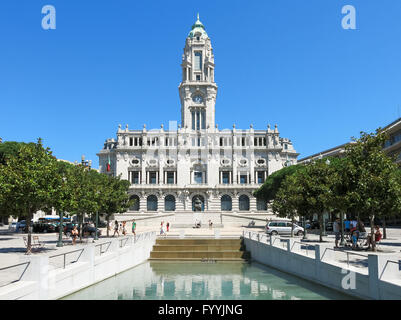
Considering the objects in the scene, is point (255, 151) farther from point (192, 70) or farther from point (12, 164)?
point (12, 164)

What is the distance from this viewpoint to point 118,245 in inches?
925

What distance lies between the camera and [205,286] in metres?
19.4

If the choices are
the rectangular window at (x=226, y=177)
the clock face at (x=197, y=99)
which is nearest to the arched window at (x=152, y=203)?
the rectangular window at (x=226, y=177)

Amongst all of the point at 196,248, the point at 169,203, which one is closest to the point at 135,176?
the point at 169,203

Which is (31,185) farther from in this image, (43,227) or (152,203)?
(152,203)

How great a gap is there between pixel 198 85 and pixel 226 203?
100ft

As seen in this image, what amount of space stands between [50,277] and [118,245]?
9.49 metres

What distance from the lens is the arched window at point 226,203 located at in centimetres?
8475

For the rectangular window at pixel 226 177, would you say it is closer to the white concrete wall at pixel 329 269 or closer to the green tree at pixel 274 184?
the green tree at pixel 274 184

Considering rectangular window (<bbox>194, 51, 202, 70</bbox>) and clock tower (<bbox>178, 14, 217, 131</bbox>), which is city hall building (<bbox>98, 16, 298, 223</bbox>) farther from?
rectangular window (<bbox>194, 51, 202, 70</bbox>)

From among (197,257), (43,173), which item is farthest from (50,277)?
(197,257)

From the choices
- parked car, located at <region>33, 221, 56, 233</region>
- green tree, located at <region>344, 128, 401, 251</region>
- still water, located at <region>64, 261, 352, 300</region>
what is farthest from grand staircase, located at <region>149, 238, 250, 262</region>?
parked car, located at <region>33, 221, 56, 233</region>

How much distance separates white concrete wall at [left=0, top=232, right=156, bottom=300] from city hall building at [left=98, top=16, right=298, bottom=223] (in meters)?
56.6
